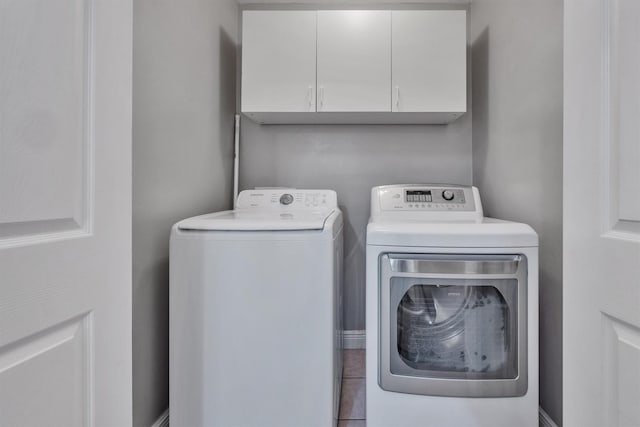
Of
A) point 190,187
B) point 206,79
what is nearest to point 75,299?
point 190,187

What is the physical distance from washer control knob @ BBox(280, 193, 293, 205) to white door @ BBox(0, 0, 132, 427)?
1.18 m

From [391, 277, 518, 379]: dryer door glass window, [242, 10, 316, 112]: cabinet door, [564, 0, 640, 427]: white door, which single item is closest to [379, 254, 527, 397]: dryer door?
[391, 277, 518, 379]: dryer door glass window

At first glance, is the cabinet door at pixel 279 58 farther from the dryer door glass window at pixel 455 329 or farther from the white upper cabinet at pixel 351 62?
the dryer door glass window at pixel 455 329

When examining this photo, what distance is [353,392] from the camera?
1755 millimetres

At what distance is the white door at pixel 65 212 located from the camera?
0.47m

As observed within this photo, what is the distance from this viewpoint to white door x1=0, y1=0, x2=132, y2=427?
1.54 ft

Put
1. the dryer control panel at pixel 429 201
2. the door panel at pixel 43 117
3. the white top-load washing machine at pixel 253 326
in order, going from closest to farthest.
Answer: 1. the door panel at pixel 43 117
2. the white top-load washing machine at pixel 253 326
3. the dryer control panel at pixel 429 201

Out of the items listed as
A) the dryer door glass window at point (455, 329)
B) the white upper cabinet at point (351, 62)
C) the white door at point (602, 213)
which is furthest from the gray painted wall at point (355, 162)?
the white door at point (602, 213)

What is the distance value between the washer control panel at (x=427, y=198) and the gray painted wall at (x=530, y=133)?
0.22m

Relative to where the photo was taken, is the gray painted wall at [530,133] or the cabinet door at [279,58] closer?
the gray painted wall at [530,133]

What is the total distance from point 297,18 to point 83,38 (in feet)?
5.13

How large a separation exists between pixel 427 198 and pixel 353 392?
110 centimetres

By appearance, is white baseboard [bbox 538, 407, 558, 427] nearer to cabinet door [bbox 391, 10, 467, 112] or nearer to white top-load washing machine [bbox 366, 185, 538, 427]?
white top-load washing machine [bbox 366, 185, 538, 427]

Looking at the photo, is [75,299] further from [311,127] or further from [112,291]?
[311,127]
